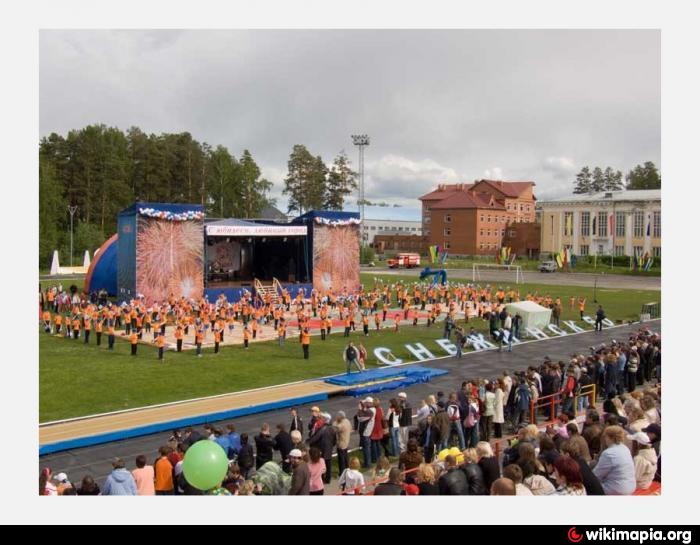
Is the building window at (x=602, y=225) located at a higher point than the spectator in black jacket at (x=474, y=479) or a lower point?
higher

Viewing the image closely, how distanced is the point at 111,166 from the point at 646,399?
227 ft

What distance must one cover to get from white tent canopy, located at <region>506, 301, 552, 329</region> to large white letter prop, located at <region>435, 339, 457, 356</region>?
4656 millimetres

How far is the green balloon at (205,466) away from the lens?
7508 mm

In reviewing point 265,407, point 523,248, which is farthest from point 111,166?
point 265,407

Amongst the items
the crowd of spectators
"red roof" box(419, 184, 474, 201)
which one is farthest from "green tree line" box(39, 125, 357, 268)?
the crowd of spectators

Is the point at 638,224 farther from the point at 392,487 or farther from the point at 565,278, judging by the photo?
the point at 392,487

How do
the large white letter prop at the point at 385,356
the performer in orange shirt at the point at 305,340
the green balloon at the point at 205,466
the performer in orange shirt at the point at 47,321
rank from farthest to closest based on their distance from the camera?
1. the performer in orange shirt at the point at 47,321
2. the performer in orange shirt at the point at 305,340
3. the large white letter prop at the point at 385,356
4. the green balloon at the point at 205,466

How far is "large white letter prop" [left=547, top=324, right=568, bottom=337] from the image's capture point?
27.5 meters

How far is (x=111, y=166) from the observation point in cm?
7150

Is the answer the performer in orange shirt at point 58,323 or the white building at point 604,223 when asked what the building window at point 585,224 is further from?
the performer in orange shirt at point 58,323

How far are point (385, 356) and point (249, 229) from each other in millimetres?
18494

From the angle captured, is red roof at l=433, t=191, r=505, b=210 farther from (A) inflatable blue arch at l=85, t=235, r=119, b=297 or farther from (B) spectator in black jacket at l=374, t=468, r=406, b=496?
(B) spectator in black jacket at l=374, t=468, r=406, b=496

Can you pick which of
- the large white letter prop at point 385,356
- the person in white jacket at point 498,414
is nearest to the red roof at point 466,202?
the large white letter prop at point 385,356
